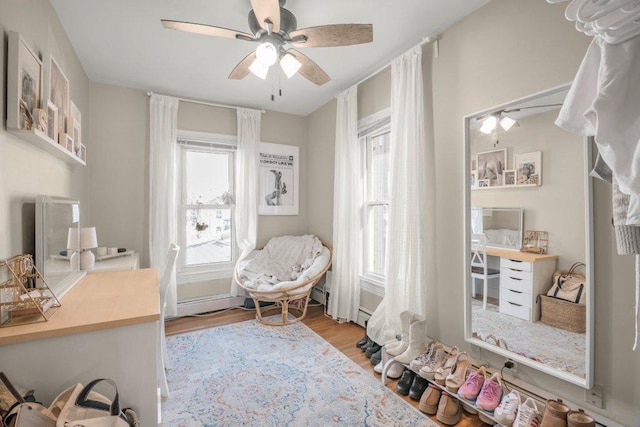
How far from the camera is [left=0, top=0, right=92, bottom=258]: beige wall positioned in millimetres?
1367

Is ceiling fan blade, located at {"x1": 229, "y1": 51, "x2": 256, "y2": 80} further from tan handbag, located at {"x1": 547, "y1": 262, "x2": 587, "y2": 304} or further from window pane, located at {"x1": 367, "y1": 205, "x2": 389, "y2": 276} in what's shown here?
tan handbag, located at {"x1": 547, "y1": 262, "x2": 587, "y2": 304}

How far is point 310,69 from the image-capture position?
7.08 ft

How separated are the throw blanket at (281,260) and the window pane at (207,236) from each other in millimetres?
453

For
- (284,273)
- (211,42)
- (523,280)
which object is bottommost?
(284,273)

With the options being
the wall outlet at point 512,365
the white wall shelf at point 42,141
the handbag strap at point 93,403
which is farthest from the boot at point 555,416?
the white wall shelf at point 42,141

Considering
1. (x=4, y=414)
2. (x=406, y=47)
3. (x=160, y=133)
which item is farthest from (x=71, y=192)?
(x=406, y=47)

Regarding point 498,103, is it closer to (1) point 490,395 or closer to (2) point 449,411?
(1) point 490,395

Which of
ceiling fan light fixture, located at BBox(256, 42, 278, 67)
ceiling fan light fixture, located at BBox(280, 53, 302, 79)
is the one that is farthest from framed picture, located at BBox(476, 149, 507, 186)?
ceiling fan light fixture, located at BBox(256, 42, 278, 67)

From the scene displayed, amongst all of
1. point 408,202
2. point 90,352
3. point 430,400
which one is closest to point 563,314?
point 430,400

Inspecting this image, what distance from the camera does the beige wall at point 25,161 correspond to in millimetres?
1367

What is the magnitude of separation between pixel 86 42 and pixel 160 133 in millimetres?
1052

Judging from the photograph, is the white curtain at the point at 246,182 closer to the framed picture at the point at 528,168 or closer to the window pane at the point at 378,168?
the window pane at the point at 378,168

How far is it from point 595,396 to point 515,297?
0.55 m

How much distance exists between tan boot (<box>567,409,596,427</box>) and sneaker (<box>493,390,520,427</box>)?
8.9 inches
